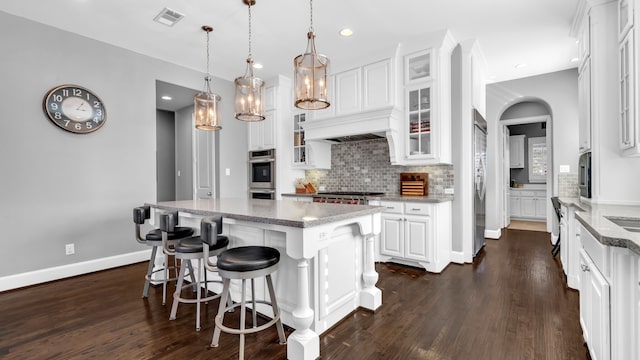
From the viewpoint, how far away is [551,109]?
5004mm

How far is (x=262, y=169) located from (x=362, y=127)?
2091 millimetres

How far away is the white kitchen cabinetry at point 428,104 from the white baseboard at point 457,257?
120cm

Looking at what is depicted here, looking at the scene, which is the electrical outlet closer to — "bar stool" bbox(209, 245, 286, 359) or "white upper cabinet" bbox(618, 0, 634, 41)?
"bar stool" bbox(209, 245, 286, 359)

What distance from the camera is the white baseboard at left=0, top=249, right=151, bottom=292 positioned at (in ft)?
10.2

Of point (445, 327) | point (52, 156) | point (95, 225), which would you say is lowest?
point (445, 327)

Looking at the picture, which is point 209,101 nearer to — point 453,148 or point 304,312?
point 304,312

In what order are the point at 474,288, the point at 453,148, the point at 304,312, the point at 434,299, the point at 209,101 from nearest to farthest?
1. the point at 304,312
2. the point at 434,299
3. the point at 474,288
4. the point at 209,101
5. the point at 453,148

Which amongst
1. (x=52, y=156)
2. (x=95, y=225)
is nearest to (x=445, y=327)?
(x=95, y=225)

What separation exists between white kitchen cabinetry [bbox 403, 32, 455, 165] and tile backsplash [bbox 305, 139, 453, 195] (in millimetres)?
366

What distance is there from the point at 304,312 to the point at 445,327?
1150 millimetres

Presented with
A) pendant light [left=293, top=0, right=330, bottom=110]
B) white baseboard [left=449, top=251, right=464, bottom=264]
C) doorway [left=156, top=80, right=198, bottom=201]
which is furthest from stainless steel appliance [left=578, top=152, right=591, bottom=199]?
doorway [left=156, top=80, right=198, bottom=201]

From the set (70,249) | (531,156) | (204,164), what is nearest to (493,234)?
(531,156)

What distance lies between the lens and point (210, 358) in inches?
73.1

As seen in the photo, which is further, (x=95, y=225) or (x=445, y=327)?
(x=95, y=225)
